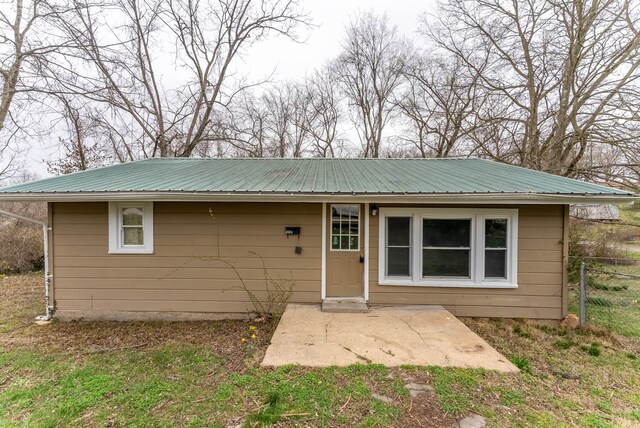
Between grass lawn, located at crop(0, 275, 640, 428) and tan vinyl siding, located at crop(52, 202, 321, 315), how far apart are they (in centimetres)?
77

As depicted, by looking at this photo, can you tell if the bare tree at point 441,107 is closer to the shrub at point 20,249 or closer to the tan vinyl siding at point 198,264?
the tan vinyl siding at point 198,264

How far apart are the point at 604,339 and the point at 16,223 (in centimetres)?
1604

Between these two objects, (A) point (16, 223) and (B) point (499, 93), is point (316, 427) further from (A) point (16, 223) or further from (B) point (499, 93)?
(A) point (16, 223)

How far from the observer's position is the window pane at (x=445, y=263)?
16.6 feet

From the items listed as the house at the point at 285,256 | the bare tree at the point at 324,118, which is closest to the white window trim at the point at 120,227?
the house at the point at 285,256

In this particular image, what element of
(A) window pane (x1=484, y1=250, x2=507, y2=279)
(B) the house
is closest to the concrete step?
(B) the house

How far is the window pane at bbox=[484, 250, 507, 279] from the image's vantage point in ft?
16.4

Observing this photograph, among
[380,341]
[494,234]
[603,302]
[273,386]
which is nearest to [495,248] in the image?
[494,234]

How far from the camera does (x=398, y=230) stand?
5.09m

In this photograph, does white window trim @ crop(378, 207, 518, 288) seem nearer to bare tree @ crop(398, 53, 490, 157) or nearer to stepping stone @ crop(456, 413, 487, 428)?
stepping stone @ crop(456, 413, 487, 428)

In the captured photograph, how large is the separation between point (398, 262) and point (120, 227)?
5054mm

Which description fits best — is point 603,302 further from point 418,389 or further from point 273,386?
point 273,386

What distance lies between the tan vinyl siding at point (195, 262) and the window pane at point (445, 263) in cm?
194

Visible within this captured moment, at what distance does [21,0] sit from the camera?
898cm
